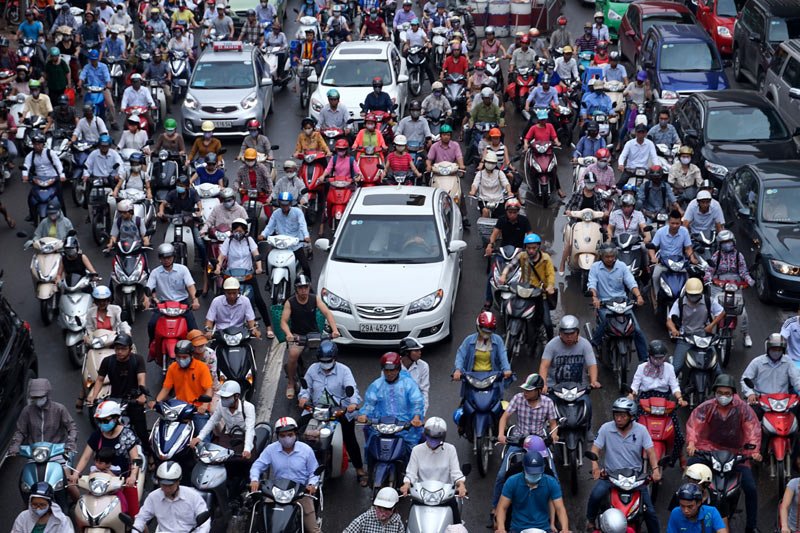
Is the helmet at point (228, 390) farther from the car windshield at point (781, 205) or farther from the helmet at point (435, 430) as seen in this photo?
the car windshield at point (781, 205)

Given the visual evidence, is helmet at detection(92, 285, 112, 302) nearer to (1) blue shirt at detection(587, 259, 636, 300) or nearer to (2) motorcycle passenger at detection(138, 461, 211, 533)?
(2) motorcycle passenger at detection(138, 461, 211, 533)

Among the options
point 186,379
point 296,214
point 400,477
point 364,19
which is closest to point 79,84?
point 364,19

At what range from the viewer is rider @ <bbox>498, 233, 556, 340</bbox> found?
17.0 meters

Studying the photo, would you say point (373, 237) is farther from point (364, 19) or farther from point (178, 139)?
point (364, 19)

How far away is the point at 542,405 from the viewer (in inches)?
524

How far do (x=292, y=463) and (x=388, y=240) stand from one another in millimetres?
5949

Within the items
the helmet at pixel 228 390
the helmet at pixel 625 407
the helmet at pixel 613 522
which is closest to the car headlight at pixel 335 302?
the helmet at pixel 228 390

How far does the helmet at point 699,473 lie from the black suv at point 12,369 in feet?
23.0

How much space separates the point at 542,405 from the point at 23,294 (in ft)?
32.1

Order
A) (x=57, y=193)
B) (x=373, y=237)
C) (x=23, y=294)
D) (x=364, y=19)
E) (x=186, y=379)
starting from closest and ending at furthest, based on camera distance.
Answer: (x=186, y=379) → (x=373, y=237) → (x=23, y=294) → (x=57, y=193) → (x=364, y=19)

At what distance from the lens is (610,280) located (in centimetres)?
1670

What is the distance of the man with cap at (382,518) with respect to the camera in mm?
11508

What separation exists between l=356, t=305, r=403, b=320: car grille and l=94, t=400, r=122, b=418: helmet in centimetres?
450

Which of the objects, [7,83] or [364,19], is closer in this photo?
[7,83]
